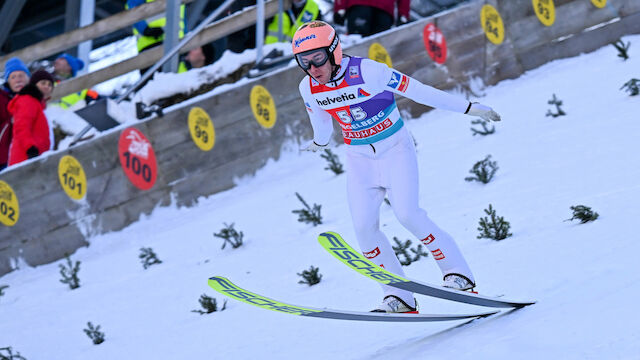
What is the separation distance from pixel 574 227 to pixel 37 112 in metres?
5.67

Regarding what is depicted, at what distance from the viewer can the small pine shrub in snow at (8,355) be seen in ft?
22.2

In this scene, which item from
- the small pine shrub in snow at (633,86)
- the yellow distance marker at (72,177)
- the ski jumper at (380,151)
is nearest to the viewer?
the ski jumper at (380,151)

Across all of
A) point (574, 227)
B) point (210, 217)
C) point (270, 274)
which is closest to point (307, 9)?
point (210, 217)

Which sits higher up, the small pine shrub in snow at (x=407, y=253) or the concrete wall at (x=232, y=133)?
the concrete wall at (x=232, y=133)

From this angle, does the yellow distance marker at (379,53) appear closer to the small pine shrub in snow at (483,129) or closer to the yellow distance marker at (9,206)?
the small pine shrub in snow at (483,129)

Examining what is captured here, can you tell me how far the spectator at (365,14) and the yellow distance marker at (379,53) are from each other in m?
0.38

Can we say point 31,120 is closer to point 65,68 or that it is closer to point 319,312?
point 65,68

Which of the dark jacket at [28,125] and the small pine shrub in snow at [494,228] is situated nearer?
the small pine shrub in snow at [494,228]

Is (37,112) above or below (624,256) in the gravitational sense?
above

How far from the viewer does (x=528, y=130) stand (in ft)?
31.5

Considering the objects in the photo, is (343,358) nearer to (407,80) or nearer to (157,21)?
(407,80)

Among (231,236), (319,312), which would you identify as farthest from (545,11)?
(319,312)

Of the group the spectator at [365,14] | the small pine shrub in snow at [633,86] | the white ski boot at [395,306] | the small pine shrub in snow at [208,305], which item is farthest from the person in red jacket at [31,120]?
the small pine shrub in snow at [633,86]

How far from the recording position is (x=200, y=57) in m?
11.9
